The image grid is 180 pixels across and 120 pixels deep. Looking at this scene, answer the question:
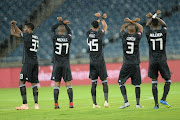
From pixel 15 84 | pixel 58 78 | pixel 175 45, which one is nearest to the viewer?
pixel 58 78

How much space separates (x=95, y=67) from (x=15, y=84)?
9947 millimetres

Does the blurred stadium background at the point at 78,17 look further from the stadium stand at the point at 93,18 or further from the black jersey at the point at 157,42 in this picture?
the black jersey at the point at 157,42

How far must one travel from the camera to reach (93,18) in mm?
23500

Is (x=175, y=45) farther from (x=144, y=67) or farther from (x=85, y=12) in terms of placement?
(x=85, y=12)

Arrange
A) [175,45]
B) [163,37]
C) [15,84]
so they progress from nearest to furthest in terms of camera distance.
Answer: [163,37] < [15,84] < [175,45]

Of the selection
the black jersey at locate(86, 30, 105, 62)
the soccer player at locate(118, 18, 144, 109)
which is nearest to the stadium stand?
the black jersey at locate(86, 30, 105, 62)

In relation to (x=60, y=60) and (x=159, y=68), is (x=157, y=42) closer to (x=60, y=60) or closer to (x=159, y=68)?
(x=159, y=68)

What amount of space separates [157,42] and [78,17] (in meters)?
15.4

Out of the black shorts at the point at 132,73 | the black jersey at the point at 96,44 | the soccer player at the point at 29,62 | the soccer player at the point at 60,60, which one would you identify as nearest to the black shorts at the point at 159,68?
the black shorts at the point at 132,73

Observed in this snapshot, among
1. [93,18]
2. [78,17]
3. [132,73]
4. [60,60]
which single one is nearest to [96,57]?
[60,60]

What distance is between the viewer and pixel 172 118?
6926 mm

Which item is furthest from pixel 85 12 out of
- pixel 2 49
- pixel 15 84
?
pixel 15 84

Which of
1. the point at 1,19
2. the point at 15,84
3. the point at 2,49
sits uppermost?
the point at 1,19

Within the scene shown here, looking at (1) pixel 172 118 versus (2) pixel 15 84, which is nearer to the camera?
(1) pixel 172 118
